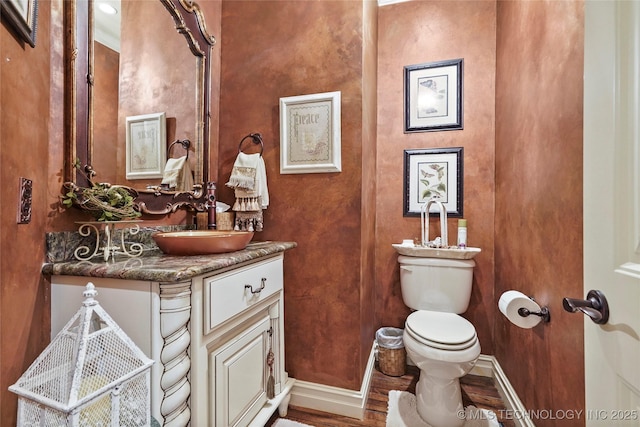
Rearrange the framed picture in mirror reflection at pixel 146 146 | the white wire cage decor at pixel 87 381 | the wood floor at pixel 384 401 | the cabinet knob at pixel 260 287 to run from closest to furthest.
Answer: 1. the white wire cage decor at pixel 87 381
2. the cabinet knob at pixel 260 287
3. the framed picture in mirror reflection at pixel 146 146
4. the wood floor at pixel 384 401

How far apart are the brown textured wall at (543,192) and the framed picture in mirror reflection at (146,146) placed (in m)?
1.79

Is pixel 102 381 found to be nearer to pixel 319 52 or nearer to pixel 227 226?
pixel 227 226

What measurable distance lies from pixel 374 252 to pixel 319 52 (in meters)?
1.45

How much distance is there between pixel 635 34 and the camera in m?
0.50

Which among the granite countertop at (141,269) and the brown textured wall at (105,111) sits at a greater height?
the brown textured wall at (105,111)

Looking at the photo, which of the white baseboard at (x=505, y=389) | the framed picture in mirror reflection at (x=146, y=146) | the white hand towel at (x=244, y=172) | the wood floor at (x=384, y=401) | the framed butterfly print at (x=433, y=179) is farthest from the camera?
the framed butterfly print at (x=433, y=179)

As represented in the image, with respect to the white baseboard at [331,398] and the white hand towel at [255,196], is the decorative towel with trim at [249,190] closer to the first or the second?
the white hand towel at [255,196]

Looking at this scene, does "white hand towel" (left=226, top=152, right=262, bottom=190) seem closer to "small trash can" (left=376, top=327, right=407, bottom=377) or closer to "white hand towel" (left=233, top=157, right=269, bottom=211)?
"white hand towel" (left=233, top=157, right=269, bottom=211)

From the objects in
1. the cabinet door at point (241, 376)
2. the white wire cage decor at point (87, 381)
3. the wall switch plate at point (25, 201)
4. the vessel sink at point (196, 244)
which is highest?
the wall switch plate at point (25, 201)

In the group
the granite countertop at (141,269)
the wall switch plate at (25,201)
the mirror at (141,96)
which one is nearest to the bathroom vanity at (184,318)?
the granite countertop at (141,269)

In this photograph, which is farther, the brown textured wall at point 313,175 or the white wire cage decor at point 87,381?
the brown textured wall at point 313,175

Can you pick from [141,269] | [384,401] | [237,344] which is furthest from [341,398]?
[141,269]

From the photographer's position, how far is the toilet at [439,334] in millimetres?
1338

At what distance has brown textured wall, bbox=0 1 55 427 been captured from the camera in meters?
0.75
